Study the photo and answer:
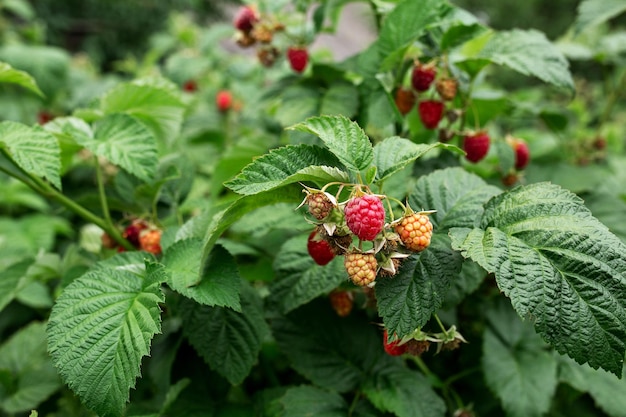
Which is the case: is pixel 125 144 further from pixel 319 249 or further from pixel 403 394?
pixel 403 394

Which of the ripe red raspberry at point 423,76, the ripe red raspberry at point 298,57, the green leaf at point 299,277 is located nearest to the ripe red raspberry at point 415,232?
the green leaf at point 299,277

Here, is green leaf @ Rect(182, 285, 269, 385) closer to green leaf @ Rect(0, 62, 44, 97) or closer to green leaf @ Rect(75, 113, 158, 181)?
green leaf @ Rect(75, 113, 158, 181)

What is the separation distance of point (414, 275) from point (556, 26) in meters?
6.40

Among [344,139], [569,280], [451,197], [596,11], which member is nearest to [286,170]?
[344,139]

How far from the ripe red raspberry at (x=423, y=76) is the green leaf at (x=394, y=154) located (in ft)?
0.94

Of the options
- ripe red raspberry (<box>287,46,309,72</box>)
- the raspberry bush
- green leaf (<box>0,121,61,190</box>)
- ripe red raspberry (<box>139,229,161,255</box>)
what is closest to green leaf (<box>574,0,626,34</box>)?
the raspberry bush

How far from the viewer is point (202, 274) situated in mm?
958

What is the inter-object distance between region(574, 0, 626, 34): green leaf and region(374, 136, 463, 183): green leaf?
0.92 m

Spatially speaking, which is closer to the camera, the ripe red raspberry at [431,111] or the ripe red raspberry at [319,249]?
the ripe red raspberry at [319,249]

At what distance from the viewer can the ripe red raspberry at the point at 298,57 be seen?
1413 millimetres

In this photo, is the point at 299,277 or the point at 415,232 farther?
the point at 299,277

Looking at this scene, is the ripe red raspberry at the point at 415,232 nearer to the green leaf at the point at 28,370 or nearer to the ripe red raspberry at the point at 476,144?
the ripe red raspberry at the point at 476,144

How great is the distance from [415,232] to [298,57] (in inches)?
30.2

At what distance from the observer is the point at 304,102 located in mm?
1322
